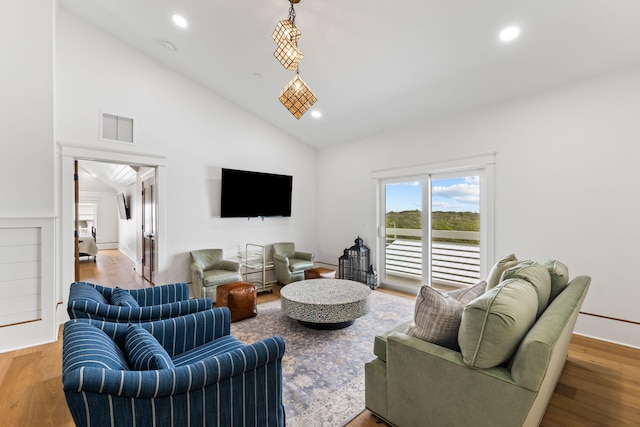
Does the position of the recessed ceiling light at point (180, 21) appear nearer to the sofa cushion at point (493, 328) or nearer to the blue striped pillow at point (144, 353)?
the blue striped pillow at point (144, 353)

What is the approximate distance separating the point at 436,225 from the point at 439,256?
0.50 metres

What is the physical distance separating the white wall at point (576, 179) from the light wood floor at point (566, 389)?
53 centimetres

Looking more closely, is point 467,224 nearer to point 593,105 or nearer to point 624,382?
point 593,105

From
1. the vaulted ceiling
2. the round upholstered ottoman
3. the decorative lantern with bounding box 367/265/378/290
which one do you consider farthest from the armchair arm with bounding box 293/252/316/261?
the vaulted ceiling

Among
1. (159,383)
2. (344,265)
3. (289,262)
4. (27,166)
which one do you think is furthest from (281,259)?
(159,383)

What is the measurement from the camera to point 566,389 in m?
2.22

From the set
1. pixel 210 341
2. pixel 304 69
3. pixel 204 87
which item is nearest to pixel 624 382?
pixel 210 341

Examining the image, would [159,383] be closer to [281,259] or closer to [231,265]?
[231,265]

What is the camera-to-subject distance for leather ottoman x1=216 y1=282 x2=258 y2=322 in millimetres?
3525

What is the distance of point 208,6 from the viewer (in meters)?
3.06

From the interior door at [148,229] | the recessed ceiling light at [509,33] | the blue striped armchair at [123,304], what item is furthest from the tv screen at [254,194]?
the recessed ceiling light at [509,33]

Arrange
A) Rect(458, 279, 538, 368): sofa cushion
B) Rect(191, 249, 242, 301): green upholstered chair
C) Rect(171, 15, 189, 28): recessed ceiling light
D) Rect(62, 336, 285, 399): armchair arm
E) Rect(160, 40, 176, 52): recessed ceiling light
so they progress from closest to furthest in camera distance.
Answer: Rect(62, 336, 285, 399): armchair arm
Rect(458, 279, 538, 368): sofa cushion
Rect(171, 15, 189, 28): recessed ceiling light
Rect(160, 40, 176, 52): recessed ceiling light
Rect(191, 249, 242, 301): green upholstered chair

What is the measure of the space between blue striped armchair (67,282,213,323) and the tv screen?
2.41 m

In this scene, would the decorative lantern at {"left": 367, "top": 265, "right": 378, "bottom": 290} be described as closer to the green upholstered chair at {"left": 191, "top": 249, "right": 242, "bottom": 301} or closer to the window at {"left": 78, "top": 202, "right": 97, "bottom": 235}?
the green upholstered chair at {"left": 191, "top": 249, "right": 242, "bottom": 301}
